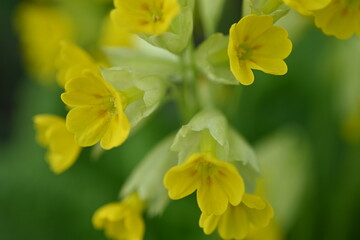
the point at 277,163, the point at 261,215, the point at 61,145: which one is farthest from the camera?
the point at 277,163

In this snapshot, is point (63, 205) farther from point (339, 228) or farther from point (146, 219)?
point (339, 228)

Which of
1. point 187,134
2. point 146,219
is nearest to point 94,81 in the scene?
point 187,134

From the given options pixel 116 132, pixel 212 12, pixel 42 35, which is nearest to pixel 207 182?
pixel 116 132

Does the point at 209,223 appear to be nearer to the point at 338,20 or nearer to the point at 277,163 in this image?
the point at 338,20

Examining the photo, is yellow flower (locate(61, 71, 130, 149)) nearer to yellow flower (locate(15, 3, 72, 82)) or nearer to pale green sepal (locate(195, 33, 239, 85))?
pale green sepal (locate(195, 33, 239, 85))

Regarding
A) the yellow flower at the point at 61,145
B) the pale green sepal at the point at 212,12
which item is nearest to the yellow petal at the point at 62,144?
the yellow flower at the point at 61,145
